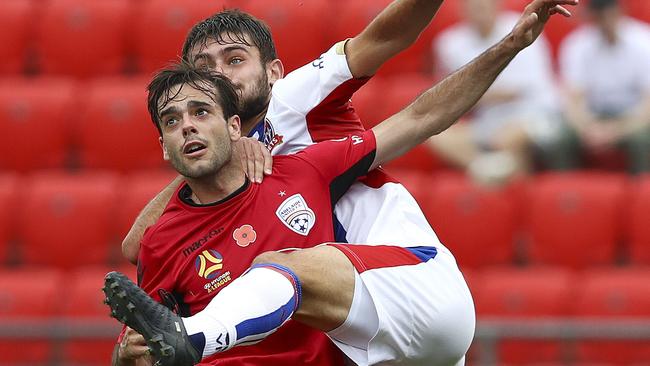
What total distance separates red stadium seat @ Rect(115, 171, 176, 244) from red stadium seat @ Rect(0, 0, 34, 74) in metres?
1.51

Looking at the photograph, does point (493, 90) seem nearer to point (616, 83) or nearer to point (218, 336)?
point (616, 83)

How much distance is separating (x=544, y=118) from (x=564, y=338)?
154 centimetres

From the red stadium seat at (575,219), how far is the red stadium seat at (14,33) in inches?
134

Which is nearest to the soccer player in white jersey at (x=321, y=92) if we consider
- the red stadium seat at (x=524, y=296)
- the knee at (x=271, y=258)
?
the knee at (x=271, y=258)

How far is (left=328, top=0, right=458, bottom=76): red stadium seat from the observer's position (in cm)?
888

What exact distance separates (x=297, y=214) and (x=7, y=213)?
3980 mm

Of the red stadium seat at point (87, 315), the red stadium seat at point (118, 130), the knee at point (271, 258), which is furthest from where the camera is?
the red stadium seat at point (118, 130)

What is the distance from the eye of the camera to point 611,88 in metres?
8.10

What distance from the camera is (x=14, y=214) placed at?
8336 millimetres

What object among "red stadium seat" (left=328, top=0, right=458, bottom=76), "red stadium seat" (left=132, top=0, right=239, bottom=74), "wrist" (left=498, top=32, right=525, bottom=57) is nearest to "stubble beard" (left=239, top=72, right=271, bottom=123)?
"wrist" (left=498, top=32, right=525, bottom=57)

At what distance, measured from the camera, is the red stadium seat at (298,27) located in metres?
8.80

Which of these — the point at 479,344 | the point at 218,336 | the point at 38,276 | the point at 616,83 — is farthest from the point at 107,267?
the point at 218,336

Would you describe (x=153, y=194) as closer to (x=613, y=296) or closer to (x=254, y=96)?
(x=613, y=296)

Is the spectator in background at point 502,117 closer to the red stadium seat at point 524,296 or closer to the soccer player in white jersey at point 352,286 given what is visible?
the red stadium seat at point 524,296
